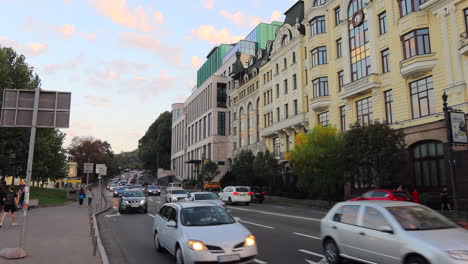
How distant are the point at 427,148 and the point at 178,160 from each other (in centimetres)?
8707

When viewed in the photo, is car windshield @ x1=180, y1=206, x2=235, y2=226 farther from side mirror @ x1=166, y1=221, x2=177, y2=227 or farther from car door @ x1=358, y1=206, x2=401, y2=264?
car door @ x1=358, y1=206, x2=401, y2=264

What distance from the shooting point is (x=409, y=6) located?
28422 millimetres

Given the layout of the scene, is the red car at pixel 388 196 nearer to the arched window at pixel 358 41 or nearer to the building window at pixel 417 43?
the building window at pixel 417 43

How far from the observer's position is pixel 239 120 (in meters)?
70.5

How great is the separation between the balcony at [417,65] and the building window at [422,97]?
70 centimetres

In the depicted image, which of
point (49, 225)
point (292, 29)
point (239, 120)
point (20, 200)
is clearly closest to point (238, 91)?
point (239, 120)

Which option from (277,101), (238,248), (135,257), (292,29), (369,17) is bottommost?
(135,257)

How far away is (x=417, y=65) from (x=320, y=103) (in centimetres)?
1268

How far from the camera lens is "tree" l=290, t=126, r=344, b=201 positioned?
28.3 meters

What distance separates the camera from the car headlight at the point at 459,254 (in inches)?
217

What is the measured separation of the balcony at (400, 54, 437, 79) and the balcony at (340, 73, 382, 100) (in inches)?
123

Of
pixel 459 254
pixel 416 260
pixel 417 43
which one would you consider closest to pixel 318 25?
pixel 417 43

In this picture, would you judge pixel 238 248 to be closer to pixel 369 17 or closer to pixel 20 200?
pixel 20 200

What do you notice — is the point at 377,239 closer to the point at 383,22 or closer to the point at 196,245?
the point at 196,245
